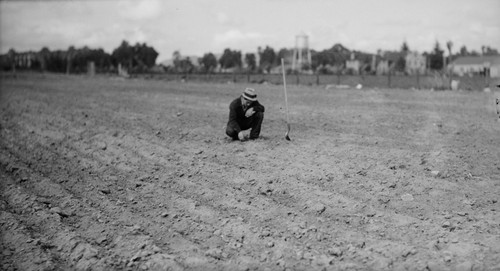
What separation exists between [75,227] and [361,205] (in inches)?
130

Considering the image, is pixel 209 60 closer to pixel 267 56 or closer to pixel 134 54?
pixel 267 56

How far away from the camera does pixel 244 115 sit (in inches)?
350

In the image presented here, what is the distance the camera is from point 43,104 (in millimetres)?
16938

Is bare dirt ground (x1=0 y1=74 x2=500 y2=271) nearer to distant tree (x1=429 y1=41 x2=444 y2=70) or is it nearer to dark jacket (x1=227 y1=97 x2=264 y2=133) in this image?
dark jacket (x1=227 y1=97 x2=264 y2=133)

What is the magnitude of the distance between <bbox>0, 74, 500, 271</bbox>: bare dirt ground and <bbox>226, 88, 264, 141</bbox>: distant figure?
11.3 inches

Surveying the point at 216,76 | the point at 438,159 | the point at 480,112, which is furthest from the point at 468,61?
the point at 438,159

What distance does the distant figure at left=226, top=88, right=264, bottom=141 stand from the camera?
28.4 feet

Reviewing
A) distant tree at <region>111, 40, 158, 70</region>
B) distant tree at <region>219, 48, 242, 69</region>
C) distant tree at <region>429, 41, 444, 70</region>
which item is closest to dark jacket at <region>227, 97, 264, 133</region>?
distant tree at <region>219, 48, 242, 69</region>

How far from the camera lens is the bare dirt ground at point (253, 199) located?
4.48 metres

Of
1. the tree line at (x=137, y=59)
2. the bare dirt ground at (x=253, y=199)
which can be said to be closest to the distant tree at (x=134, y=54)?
the tree line at (x=137, y=59)

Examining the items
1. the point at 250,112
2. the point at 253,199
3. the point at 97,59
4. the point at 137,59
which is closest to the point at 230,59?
the point at 137,59

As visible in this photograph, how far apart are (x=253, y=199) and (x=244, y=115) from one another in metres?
3.28

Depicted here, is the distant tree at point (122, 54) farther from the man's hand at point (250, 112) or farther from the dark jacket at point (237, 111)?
the man's hand at point (250, 112)

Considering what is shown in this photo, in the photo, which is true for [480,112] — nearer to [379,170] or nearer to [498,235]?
[379,170]
